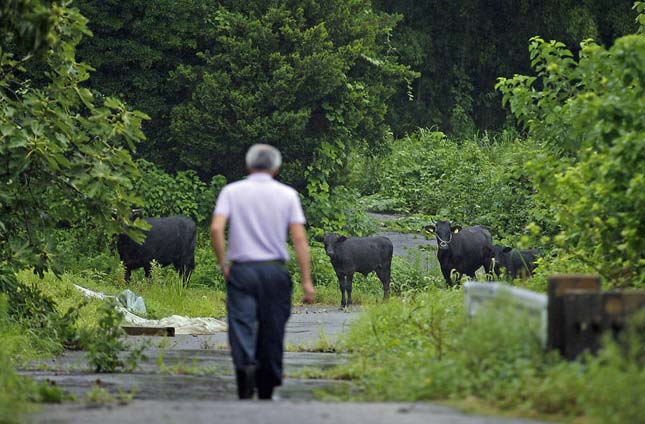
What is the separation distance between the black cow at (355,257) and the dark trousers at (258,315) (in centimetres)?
1456

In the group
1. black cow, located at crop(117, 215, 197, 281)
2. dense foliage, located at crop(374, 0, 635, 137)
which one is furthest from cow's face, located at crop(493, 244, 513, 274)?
dense foliage, located at crop(374, 0, 635, 137)

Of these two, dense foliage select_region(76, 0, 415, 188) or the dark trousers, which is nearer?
the dark trousers

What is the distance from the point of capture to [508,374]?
9.26 meters

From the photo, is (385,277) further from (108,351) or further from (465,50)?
(465,50)

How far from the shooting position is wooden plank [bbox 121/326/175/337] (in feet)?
56.4

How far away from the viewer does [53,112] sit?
48.4ft

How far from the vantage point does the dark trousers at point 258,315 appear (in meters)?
9.82

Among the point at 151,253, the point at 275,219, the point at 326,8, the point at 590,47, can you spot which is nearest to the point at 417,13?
the point at 326,8

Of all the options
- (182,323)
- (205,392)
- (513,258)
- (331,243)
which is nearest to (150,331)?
(182,323)

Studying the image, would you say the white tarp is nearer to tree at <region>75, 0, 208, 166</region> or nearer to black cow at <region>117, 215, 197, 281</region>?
black cow at <region>117, 215, 197, 281</region>

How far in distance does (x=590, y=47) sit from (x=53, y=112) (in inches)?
242

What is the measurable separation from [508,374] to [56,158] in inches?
266

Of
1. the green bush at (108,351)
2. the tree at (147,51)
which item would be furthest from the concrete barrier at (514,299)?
the tree at (147,51)

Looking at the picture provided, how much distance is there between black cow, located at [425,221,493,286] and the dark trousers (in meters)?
17.1
